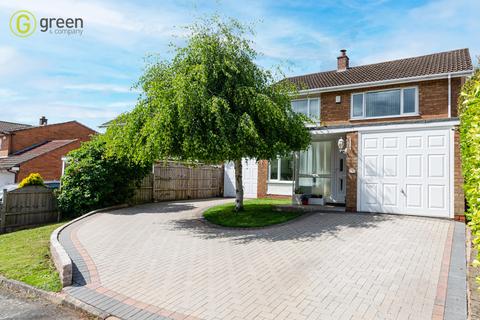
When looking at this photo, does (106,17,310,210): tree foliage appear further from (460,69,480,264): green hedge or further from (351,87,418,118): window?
(460,69,480,264): green hedge

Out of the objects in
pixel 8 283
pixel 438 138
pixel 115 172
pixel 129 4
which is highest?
pixel 129 4

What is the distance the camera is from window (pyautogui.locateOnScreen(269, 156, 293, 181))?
56.5 ft

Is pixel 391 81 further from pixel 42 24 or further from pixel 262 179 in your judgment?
pixel 42 24

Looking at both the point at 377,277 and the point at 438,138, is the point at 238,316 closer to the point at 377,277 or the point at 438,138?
the point at 377,277

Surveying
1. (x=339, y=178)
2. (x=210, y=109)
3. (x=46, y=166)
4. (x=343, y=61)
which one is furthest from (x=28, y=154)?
(x=343, y=61)

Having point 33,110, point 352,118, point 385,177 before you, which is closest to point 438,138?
point 385,177

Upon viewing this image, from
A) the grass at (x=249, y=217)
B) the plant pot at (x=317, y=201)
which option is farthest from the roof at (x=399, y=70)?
the grass at (x=249, y=217)

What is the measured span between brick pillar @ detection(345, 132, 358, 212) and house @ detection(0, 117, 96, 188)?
25.8 meters

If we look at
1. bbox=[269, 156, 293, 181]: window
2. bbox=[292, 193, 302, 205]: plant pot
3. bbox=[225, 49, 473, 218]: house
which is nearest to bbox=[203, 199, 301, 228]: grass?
bbox=[292, 193, 302, 205]: plant pot

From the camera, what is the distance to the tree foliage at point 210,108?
31.2 feet

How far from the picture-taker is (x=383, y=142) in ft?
39.6

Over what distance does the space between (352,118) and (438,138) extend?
5.00 m

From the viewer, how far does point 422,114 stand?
14.1 meters

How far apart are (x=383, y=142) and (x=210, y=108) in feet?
23.2
